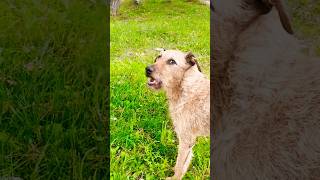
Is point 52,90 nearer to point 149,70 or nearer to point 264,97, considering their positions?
point 149,70

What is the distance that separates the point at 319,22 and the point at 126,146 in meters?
4.61

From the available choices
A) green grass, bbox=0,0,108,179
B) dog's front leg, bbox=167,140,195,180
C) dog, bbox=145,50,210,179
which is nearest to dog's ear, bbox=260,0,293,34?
green grass, bbox=0,0,108,179

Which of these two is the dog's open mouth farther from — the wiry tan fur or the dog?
the wiry tan fur

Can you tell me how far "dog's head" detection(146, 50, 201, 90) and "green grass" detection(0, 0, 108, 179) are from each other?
550 millimetres

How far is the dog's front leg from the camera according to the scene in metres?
5.09

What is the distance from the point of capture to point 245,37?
284 centimetres

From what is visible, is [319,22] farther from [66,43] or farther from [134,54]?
[66,43]

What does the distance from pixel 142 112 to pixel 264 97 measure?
3587mm

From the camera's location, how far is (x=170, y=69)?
5.28 m

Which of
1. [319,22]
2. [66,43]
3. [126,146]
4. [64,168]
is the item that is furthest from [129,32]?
[64,168]

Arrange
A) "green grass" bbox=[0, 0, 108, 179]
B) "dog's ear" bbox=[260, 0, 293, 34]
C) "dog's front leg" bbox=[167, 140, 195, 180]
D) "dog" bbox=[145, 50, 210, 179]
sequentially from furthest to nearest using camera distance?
"dog" bbox=[145, 50, 210, 179] → "dog's front leg" bbox=[167, 140, 195, 180] → "green grass" bbox=[0, 0, 108, 179] → "dog's ear" bbox=[260, 0, 293, 34]

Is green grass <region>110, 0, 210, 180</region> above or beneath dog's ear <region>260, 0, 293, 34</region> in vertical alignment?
beneath

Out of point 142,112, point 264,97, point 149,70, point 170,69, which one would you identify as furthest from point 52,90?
point 264,97

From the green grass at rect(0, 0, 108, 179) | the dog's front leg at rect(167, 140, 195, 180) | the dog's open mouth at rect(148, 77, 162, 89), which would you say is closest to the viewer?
the green grass at rect(0, 0, 108, 179)
